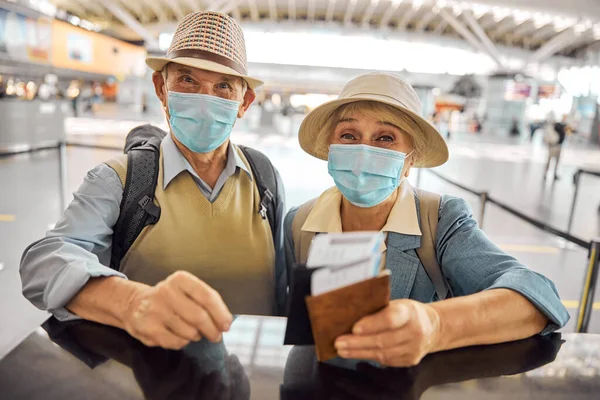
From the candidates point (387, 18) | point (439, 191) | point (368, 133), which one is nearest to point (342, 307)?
point (368, 133)

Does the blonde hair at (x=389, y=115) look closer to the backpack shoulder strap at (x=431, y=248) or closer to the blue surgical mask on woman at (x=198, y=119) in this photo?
the backpack shoulder strap at (x=431, y=248)

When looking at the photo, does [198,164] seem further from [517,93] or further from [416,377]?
[517,93]

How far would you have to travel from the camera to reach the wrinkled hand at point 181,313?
3.00 ft

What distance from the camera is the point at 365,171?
5.01ft

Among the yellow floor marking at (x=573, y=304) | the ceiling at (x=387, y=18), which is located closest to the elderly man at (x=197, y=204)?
the yellow floor marking at (x=573, y=304)

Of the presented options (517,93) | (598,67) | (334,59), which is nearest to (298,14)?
(334,59)

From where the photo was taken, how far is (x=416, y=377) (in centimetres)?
97

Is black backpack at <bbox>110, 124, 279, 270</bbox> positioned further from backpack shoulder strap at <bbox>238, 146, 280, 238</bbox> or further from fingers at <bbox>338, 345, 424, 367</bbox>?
fingers at <bbox>338, 345, 424, 367</bbox>

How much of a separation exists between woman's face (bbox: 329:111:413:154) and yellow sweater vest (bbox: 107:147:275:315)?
0.49 metres

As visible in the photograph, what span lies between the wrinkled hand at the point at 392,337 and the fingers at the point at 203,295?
25cm

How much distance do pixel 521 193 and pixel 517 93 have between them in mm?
27853

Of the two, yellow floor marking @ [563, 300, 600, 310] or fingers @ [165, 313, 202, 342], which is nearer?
fingers @ [165, 313, 202, 342]

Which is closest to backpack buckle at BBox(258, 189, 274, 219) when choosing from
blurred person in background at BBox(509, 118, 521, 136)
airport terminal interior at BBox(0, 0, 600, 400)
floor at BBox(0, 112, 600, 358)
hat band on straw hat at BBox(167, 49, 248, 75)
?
hat band on straw hat at BBox(167, 49, 248, 75)

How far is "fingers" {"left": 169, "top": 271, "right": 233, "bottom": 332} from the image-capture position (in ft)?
2.99
